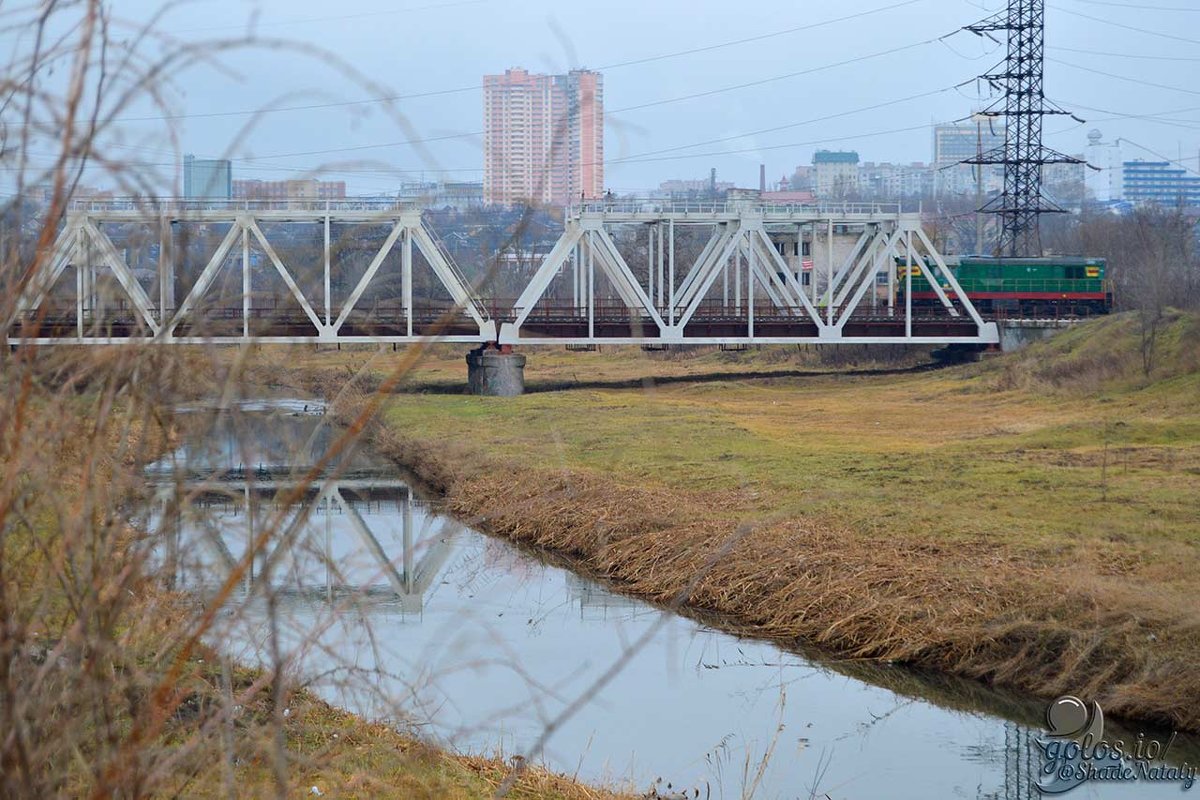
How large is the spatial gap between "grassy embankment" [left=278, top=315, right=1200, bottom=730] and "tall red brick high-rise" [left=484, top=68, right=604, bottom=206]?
44 centimetres

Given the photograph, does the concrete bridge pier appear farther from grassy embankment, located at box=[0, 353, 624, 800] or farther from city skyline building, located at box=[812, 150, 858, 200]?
city skyline building, located at box=[812, 150, 858, 200]

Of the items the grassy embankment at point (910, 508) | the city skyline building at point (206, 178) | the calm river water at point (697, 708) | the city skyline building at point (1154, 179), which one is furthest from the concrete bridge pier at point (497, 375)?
the city skyline building at point (1154, 179)

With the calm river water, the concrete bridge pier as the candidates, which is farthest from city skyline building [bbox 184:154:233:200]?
the concrete bridge pier

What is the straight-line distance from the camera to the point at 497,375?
36312mm

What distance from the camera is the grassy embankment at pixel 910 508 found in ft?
37.3

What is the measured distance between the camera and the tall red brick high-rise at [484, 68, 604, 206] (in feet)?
9.21

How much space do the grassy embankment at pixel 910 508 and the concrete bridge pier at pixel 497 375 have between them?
3.62m

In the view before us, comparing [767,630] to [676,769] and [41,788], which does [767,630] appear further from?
[41,788]

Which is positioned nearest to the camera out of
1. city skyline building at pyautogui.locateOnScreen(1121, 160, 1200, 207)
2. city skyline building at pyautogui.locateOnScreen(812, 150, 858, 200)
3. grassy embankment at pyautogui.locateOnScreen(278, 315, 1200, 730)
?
grassy embankment at pyautogui.locateOnScreen(278, 315, 1200, 730)

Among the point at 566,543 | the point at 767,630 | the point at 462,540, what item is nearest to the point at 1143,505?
the point at 767,630

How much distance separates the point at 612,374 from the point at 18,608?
41.1 m

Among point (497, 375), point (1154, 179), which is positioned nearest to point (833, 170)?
point (1154, 179)

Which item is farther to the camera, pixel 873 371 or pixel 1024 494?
pixel 873 371

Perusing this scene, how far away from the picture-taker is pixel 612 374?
144 feet
